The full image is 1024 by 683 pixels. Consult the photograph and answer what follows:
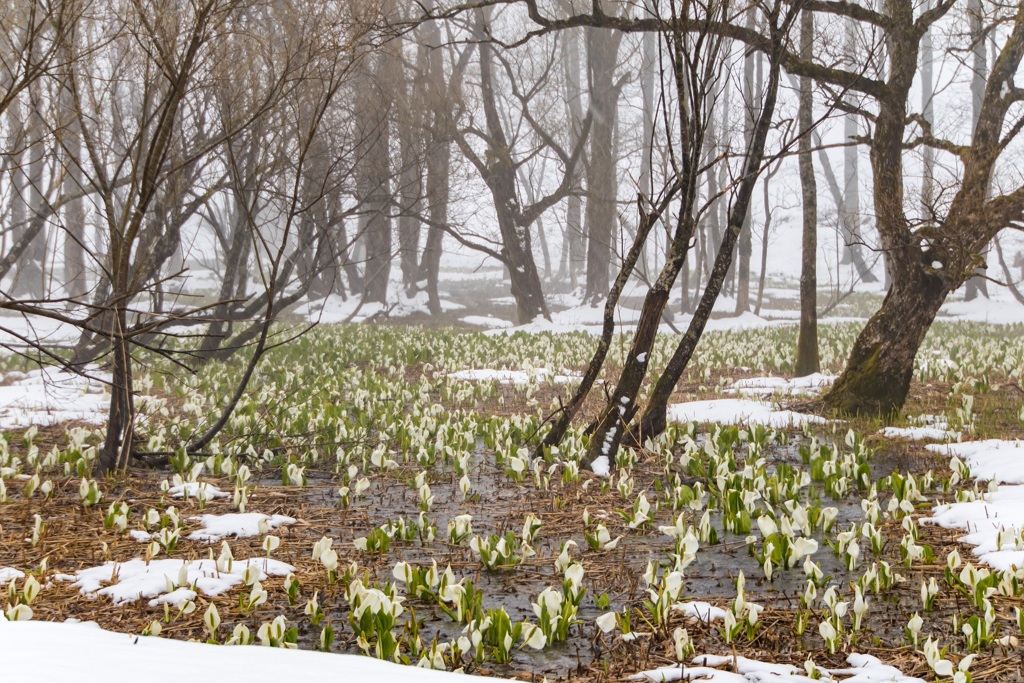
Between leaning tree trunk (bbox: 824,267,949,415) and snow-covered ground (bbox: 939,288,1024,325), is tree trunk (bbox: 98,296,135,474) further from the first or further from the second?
snow-covered ground (bbox: 939,288,1024,325)

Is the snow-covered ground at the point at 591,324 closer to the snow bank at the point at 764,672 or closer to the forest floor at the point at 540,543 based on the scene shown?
the forest floor at the point at 540,543

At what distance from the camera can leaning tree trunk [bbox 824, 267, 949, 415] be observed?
848 centimetres

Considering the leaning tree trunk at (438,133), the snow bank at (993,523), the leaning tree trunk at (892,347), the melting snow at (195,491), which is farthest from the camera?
the leaning tree trunk at (438,133)

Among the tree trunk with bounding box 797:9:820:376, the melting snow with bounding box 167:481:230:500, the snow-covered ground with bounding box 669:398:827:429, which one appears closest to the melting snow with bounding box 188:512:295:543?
the melting snow with bounding box 167:481:230:500

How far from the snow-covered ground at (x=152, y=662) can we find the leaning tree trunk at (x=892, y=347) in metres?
7.27

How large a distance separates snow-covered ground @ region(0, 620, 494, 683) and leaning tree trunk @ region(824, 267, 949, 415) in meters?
7.27

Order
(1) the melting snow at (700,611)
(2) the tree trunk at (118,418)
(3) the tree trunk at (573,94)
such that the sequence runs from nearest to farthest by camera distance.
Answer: (1) the melting snow at (700,611)
(2) the tree trunk at (118,418)
(3) the tree trunk at (573,94)

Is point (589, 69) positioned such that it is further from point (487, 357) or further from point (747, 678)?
point (747, 678)

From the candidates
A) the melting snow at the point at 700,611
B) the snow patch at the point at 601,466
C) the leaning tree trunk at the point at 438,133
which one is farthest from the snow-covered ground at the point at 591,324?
the melting snow at the point at 700,611

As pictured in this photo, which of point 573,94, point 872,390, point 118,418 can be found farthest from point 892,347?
point 573,94

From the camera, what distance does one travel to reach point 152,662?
2.53m

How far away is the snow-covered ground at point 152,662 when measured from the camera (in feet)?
7.73

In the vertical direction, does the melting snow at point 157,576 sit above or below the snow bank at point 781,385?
below

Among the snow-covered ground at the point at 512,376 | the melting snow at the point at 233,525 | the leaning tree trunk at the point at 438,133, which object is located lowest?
the melting snow at the point at 233,525
